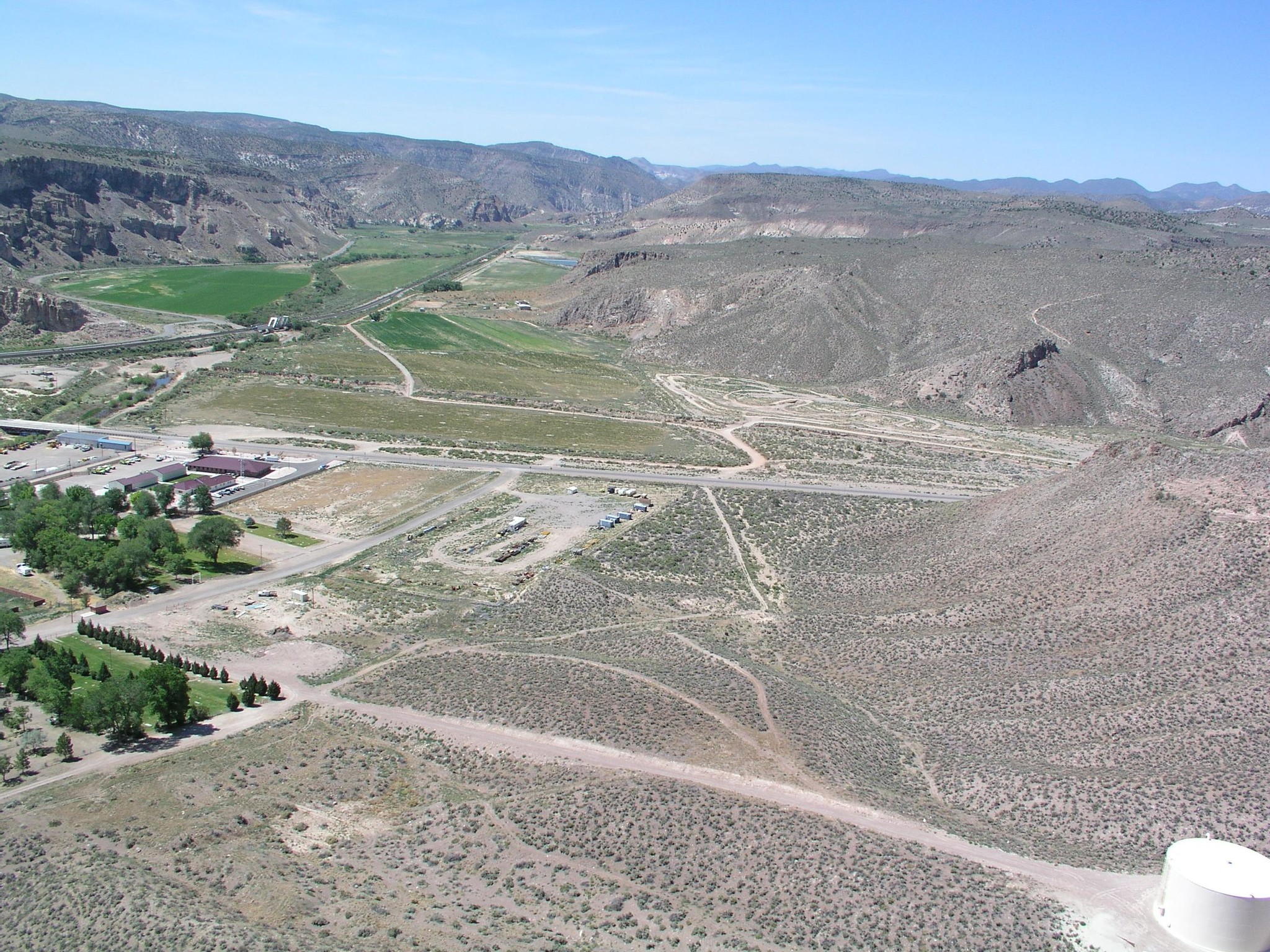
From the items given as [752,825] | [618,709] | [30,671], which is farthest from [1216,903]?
[30,671]

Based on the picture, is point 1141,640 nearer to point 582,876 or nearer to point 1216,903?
point 1216,903

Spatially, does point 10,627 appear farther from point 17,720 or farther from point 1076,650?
point 1076,650

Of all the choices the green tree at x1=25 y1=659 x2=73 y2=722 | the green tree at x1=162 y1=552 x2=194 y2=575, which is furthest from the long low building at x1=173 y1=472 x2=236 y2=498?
the green tree at x1=25 y1=659 x2=73 y2=722

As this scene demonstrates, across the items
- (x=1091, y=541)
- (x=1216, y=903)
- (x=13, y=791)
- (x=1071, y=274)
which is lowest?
(x=13, y=791)

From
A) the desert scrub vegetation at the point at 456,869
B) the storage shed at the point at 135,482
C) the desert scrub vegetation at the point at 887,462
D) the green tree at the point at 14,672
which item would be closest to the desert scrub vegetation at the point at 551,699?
the desert scrub vegetation at the point at 456,869

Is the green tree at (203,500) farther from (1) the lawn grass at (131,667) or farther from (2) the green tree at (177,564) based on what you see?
(1) the lawn grass at (131,667)
